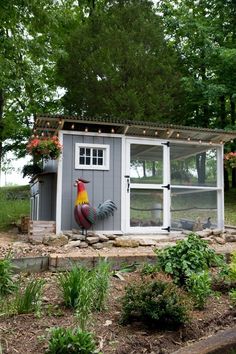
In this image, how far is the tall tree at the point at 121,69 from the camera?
12352 millimetres

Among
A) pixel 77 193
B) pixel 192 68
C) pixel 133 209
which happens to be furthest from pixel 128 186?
pixel 192 68

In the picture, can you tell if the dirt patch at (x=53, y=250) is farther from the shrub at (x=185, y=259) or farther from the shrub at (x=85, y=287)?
the shrub at (x=85, y=287)

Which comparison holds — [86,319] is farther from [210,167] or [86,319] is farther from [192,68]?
[192,68]

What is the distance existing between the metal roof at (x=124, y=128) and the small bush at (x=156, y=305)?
4490 millimetres

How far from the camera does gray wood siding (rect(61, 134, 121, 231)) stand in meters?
6.98

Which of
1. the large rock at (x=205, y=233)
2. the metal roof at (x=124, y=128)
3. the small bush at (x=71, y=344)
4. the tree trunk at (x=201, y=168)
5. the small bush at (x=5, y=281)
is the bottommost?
the small bush at (x=71, y=344)

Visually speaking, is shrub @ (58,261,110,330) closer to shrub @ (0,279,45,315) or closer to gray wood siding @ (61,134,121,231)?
shrub @ (0,279,45,315)

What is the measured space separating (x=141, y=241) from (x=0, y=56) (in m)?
5.70

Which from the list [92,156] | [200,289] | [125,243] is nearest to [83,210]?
[125,243]

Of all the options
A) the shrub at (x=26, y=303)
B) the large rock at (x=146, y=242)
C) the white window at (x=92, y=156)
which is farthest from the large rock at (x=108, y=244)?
the shrub at (x=26, y=303)

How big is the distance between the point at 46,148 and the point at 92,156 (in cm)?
107

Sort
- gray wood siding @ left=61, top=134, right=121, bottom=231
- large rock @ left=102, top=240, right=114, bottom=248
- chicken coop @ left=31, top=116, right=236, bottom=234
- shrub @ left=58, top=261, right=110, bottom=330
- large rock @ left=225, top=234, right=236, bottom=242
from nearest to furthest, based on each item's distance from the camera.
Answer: shrub @ left=58, top=261, right=110, bottom=330
large rock @ left=102, top=240, right=114, bottom=248
gray wood siding @ left=61, top=134, right=121, bottom=231
chicken coop @ left=31, top=116, right=236, bottom=234
large rock @ left=225, top=234, right=236, bottom=242

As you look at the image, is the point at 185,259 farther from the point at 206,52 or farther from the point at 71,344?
the point at 206,52

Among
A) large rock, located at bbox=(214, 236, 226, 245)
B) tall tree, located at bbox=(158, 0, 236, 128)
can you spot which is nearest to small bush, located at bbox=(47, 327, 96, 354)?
large rock, located at bbox=(214, 236, 226, 245)
